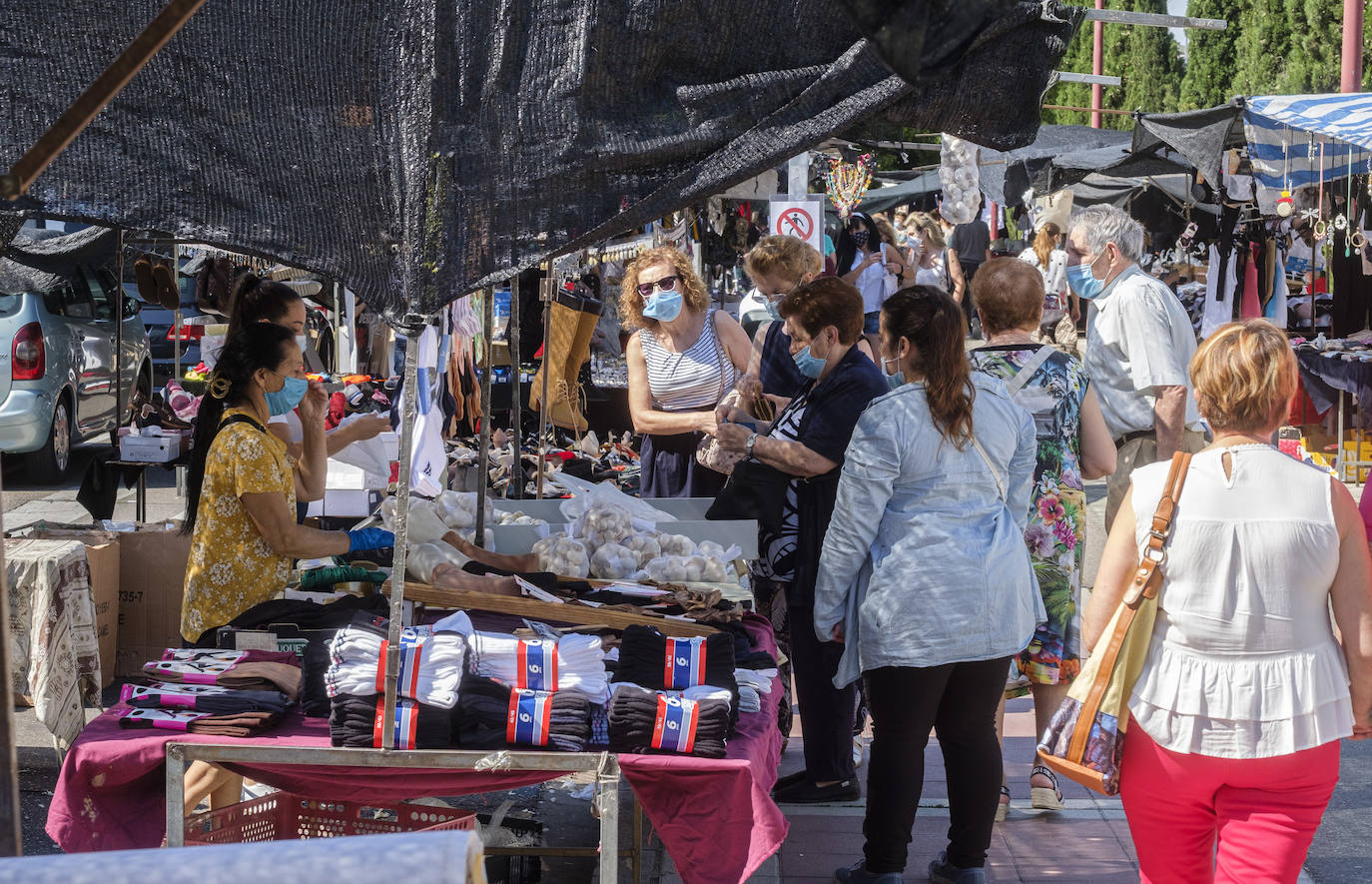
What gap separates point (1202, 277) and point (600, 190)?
15986 millimetres

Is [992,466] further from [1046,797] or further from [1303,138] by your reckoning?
[1303,138]

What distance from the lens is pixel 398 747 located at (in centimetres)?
303

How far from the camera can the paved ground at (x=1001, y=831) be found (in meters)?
4.42

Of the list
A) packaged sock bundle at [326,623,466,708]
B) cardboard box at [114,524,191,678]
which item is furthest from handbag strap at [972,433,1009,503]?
cardboard box at [114,524,191,678]

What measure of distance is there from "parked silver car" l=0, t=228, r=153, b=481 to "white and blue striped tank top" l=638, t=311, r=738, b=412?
5.38 metres

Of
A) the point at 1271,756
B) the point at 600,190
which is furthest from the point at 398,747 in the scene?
the point at 1271,756

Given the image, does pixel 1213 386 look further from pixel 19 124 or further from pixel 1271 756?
pixel 19 124

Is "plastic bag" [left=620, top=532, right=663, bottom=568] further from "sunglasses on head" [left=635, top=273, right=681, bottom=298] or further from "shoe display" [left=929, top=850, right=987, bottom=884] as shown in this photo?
"sunglasses on head" [left=635, top=273, right=681, bottom=298]

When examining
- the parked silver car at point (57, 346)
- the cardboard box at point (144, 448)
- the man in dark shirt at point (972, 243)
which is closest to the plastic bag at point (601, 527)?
the cardboard box at point (144, 448)

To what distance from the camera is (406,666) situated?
9.96ft

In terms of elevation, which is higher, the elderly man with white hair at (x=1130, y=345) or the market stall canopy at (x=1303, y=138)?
the market stall canopy at (x=1303, y=138)

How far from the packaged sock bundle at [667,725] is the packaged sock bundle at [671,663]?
16cm

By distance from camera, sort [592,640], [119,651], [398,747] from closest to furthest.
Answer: [398,747] → [592,640] → [119,651]

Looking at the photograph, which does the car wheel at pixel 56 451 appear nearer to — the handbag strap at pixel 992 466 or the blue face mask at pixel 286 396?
the blue face mask at pixel 286 396
